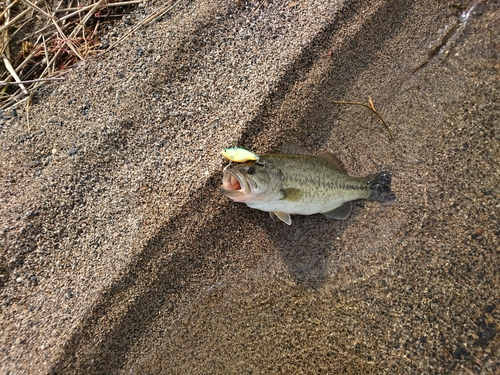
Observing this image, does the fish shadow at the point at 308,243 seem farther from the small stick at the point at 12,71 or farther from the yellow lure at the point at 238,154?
the small stick at the point at 12,71

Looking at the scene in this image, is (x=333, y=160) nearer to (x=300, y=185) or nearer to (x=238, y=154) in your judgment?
(x=300, y=185)

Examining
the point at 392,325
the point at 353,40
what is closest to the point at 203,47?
the point at 353,40

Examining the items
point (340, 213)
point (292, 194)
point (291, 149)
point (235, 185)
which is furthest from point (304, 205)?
point (235, 185)

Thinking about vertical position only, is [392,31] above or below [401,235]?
above

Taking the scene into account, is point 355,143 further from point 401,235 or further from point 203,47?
point 203,47

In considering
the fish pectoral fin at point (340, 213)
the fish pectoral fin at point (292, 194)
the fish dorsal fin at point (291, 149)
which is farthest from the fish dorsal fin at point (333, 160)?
the fish pectoral fin at point (292, 194)

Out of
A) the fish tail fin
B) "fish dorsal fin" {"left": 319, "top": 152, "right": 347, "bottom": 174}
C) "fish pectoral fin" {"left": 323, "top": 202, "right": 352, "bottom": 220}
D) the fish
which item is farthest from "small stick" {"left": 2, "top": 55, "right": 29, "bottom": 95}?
the fish tail fin
